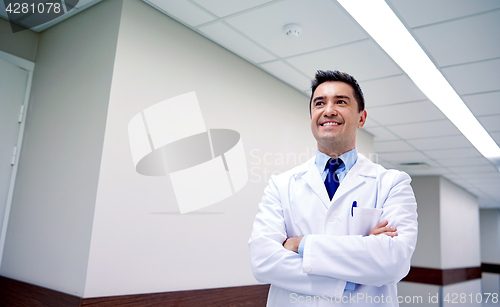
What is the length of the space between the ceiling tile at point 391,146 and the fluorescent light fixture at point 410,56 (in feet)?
3.39

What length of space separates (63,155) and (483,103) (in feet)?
13.4

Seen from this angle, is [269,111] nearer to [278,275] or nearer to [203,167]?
[203,167]

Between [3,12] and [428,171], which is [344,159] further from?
[428,171]

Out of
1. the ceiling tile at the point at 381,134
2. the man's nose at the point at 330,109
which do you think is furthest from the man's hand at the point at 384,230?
the ceiling tile at the point at 381,134

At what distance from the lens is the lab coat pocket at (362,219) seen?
54.2 inches

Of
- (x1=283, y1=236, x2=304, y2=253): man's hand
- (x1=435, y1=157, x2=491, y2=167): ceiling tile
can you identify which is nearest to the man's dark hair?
(x1=283, y1=236, x2=304, y2=253): man's hand

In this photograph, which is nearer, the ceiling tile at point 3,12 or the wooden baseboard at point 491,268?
the ceiling tile at point 3,12

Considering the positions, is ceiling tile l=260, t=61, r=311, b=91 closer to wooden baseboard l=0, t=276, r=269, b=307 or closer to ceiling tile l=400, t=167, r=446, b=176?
wooden baseboard l=0, t=276, r=269, b=307

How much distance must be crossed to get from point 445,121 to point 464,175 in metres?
3.70

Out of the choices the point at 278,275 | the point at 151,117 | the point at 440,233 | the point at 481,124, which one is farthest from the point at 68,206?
the point at 440,233

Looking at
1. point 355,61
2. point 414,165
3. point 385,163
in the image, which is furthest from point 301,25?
point 414,165

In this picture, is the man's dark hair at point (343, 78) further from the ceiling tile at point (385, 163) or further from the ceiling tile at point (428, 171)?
the ceiling tile at point (428, 171)

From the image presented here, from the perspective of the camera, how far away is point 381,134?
5551 millimetres

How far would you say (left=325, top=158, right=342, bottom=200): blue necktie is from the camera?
1.51 meters
